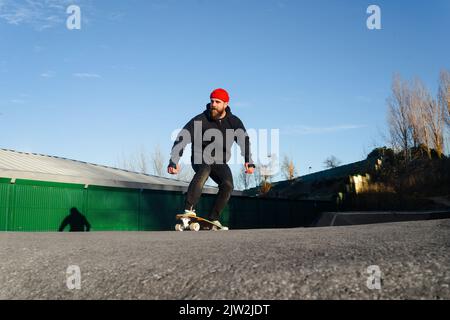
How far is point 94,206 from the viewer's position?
42.3 feet

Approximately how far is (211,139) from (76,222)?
7146 mm

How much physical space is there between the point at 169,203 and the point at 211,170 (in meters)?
8.33

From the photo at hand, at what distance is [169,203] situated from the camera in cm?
1507

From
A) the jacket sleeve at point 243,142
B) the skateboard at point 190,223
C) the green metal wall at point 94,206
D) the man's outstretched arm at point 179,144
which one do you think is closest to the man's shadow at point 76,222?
the green metal wall at point 94,206

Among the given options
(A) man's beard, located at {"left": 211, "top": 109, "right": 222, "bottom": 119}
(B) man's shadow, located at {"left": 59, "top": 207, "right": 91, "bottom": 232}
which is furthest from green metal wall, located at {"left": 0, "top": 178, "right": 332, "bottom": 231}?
(A) man's beard, located at {"left": 211, "top": 109, "right": 222, "bottom": 119}

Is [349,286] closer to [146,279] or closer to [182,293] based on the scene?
[182,293]

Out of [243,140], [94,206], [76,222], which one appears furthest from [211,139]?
[76,222]

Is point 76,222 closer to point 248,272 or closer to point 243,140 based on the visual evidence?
point 243,140

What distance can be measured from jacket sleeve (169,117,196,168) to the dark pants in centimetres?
31

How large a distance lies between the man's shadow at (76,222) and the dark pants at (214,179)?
21.6 feet

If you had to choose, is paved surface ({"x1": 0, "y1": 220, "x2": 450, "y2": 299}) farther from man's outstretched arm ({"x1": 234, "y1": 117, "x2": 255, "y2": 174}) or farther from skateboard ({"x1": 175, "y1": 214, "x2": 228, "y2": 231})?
man's outstretched arm ({"x1": 234, "y1": 117, "x2": 255, "y2": 174})

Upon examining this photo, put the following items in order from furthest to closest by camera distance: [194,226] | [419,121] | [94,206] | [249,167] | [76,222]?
[419,121] → [94,206] → [76,222] → [249,167] → [194,226]
